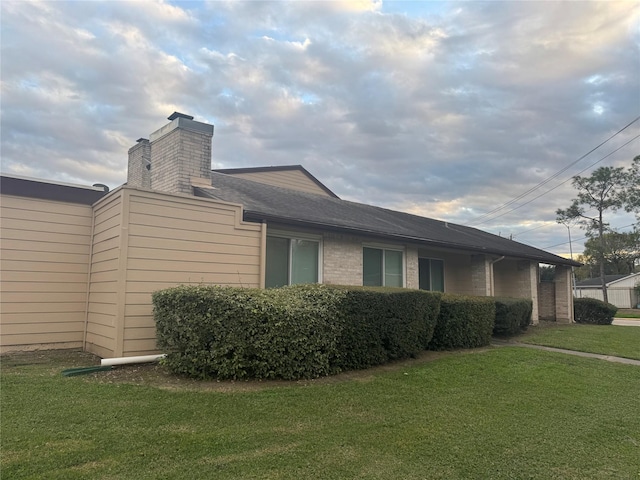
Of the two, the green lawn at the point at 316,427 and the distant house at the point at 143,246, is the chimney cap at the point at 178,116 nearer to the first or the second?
the distant house at the point at 143,246

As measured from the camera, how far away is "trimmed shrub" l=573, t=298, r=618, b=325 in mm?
18047

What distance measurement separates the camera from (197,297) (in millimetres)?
5551

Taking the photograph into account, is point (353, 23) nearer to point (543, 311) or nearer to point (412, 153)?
point (412, 153)

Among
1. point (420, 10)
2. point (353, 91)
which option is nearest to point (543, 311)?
point (353, 91)

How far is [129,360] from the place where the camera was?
6.01 meters

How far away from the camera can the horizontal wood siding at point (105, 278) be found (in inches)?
252

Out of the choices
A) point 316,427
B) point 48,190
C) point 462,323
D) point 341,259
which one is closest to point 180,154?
point 48,190

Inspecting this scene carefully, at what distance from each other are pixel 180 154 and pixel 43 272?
12.0ft

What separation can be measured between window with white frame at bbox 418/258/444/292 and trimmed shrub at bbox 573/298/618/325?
8.36 metres

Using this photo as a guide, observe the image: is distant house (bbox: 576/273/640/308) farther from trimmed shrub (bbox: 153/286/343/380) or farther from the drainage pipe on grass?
the drainage pipe on grass

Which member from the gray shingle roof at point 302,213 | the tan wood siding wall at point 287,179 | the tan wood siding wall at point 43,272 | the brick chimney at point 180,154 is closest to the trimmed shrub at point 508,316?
the gray shingle roof at point 302,213

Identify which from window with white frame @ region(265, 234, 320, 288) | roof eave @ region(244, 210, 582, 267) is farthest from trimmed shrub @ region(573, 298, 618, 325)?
window with white frame @ region(265, 234, 320, 288)

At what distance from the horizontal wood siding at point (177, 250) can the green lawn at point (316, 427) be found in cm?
86

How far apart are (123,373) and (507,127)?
16545mm
